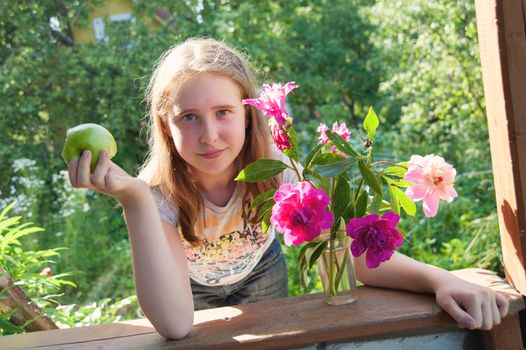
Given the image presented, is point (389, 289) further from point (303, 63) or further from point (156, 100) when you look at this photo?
point (303, 63)

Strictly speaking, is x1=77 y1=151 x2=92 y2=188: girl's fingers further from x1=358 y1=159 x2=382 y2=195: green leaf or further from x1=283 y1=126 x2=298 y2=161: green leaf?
x1=358 y1=159 x2=382 y2=195: green leaf

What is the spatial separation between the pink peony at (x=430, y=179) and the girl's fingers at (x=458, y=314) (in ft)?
0.61

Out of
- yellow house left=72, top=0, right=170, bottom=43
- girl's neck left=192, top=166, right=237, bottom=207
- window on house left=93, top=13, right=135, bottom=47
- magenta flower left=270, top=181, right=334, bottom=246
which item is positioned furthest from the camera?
yellow house left=72, top=0, right=170, bottom=43

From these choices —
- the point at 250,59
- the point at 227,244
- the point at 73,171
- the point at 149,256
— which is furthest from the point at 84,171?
the point at 250,59

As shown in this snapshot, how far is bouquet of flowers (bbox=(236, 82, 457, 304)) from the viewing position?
4.09ft

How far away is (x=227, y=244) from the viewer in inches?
76.2

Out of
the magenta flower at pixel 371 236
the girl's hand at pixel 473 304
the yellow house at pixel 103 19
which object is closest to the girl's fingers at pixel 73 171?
the magenta flower at pixel 371 236

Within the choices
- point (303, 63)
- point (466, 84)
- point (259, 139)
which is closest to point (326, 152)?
point (259, 139)

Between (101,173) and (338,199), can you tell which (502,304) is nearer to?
(338,199)

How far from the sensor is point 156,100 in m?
1.76

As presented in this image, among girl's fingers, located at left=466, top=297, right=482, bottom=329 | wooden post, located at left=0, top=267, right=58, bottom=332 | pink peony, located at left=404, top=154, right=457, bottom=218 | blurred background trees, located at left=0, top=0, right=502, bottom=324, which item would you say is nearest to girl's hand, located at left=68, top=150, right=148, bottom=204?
Result: pink peony, located at left=404, top=154, right=457, bottom=218

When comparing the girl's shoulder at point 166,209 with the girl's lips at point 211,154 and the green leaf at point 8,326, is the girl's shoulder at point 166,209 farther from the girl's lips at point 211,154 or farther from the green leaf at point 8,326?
the green leaf at point 8,326

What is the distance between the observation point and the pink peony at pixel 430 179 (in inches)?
52.2

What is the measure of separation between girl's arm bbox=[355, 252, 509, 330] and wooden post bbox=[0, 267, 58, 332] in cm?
105
